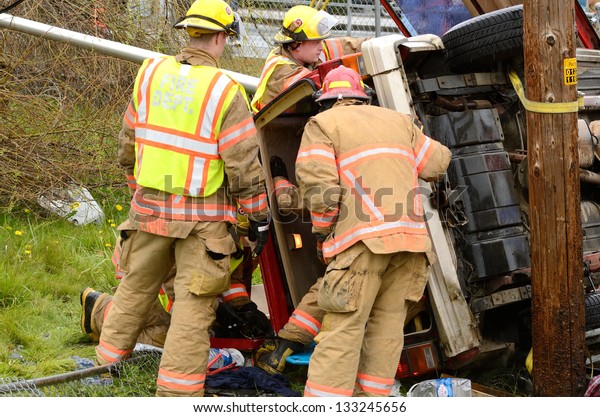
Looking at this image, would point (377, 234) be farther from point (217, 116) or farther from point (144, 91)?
point (144, 91)

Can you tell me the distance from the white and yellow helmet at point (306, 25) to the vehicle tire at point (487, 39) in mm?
1321

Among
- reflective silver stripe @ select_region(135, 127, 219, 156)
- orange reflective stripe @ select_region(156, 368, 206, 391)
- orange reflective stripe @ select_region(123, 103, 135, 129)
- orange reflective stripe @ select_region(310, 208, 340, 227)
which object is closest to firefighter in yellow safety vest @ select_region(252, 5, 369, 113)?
orange reflective stripe @ select_region(123, 103, 135, 129)

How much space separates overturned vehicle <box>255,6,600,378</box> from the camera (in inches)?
176

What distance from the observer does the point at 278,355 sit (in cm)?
484

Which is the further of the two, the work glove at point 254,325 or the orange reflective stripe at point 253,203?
the work glove at point 254,325

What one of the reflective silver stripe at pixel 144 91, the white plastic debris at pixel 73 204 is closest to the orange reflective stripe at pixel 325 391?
the reflective silver stripe at pixel 144 91

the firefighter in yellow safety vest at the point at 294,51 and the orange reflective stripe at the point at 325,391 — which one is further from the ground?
the firefighter in yellow safety vest at the point at 294,51

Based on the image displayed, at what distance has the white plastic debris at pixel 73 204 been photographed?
7.13m

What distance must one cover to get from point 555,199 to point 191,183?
1.73 m

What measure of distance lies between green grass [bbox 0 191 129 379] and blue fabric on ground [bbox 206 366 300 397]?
92 centimetres

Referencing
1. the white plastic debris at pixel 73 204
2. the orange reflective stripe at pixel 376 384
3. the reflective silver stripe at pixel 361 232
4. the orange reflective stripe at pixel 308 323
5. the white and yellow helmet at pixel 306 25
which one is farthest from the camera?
the white plastic debris at pixel 73 204

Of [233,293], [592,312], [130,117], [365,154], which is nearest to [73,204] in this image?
[233,293]

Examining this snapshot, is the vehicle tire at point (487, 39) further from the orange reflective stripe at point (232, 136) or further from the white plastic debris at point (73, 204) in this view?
the white plastic debris at point (73, 204)
